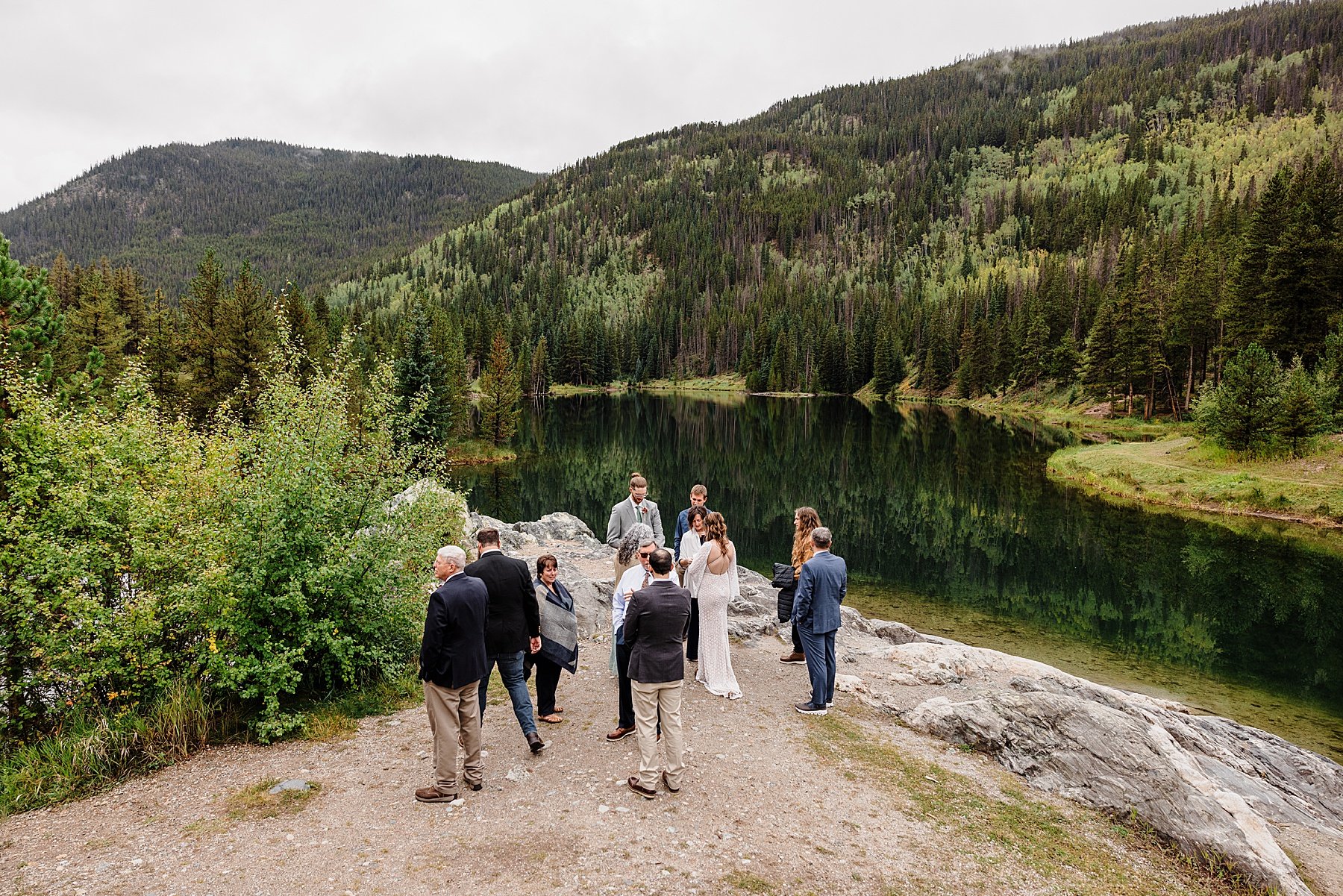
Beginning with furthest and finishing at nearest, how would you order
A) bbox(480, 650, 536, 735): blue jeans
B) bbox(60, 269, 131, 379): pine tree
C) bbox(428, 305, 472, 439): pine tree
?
1. bbox(428, 305, 472, 439): pine tree
2. bbox(60, 269, 131, 379): pine tree
3. bbox(480, 650, 536, 735): blue jeans

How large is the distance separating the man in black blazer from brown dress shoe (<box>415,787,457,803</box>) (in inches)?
43.4

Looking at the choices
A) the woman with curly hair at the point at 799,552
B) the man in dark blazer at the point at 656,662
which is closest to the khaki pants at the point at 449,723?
the man in dark blazer at the point at 656,662

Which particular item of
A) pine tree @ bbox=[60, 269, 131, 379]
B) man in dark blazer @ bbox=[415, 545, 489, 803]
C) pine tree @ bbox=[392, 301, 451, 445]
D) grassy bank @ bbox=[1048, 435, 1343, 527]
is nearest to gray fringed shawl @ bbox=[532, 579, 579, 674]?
man in dark blazer @ bbox=[415, 545, 489, 803]

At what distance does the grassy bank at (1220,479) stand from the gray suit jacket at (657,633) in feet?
118

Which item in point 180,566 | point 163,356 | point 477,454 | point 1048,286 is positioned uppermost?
point 1048,286

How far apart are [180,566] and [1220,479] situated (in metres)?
43.1

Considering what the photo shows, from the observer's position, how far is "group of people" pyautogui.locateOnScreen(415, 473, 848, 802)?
7352mm

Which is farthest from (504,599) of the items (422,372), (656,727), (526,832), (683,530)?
(422,372)

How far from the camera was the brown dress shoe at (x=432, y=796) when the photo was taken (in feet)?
24.0

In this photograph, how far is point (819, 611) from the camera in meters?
10.0

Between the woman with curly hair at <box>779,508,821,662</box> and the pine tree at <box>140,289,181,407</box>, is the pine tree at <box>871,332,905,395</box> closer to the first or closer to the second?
the pine tree at <box>140,289,181,407</box>

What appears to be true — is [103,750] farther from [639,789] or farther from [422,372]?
[422,372]

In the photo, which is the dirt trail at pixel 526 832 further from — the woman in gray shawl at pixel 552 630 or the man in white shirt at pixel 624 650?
the woman in gray shawl at pixel 552 630

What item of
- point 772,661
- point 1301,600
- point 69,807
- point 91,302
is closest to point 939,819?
point 772,661
